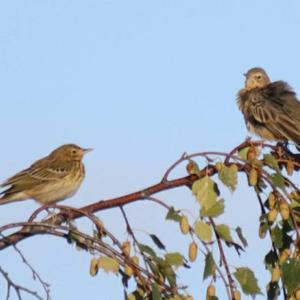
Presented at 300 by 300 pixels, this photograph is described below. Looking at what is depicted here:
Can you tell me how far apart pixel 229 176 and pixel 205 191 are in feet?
0.71

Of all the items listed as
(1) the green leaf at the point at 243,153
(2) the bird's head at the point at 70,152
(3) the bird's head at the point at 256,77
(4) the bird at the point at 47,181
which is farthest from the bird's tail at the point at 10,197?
(1) the green leaf at the point at 243,153

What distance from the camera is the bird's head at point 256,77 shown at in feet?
48.8

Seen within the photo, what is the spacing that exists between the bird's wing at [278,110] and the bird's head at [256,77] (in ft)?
4.87

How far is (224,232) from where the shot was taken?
4.89 meters

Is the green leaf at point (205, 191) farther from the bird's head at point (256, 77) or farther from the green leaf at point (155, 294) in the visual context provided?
the bird's head at point (256, 77)

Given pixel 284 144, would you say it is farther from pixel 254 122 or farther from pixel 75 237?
pixel 75 237

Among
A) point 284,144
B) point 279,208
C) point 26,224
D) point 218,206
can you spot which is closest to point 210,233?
point 218,206

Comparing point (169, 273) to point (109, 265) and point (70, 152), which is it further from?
point (70, 152)

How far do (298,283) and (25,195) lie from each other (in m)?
7.36

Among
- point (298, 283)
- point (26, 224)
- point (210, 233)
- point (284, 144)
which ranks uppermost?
point (284, 144)

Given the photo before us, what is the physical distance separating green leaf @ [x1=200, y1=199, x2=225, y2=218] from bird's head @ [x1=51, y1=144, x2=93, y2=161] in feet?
26.9

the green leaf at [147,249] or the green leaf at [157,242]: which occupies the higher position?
the green leaf at [157,242]

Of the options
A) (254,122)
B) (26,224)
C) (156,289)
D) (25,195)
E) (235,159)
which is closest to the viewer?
(156,289)

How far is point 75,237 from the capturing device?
16.4 ft
